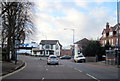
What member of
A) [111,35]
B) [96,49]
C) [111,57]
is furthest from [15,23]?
[111,35]

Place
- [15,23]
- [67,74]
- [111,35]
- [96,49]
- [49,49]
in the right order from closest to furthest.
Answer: [67,74] → [15,23] → [96,49] → [111,35] → [49,49]

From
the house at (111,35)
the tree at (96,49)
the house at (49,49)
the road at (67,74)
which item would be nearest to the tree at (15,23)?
the road at (67,74)

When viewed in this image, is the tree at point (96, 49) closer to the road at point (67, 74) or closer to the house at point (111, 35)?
the house at point (111, 35)

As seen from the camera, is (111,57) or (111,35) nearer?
(111,57)

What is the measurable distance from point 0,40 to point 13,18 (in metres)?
4.26

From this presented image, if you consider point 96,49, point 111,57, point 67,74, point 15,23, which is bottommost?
point 67,74

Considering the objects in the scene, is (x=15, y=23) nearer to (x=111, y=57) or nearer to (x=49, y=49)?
(x=111, y=57)

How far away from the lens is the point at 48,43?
107562 mm

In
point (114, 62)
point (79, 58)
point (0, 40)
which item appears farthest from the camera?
point (79, 58)

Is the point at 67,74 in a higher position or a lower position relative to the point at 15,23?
lower

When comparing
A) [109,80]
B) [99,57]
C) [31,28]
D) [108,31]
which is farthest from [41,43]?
[109,80]

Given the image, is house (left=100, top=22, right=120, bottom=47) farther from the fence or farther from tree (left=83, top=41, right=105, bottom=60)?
the fence

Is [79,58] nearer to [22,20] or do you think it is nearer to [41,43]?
[22,20]

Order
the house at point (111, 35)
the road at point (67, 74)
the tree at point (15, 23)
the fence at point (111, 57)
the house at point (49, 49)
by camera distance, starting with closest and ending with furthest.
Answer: the road at point (67, 74) < the tree at point (15, 23) < the fence at point (111, 57) < the house at point (111, 35) < the house at point (49, 49)
